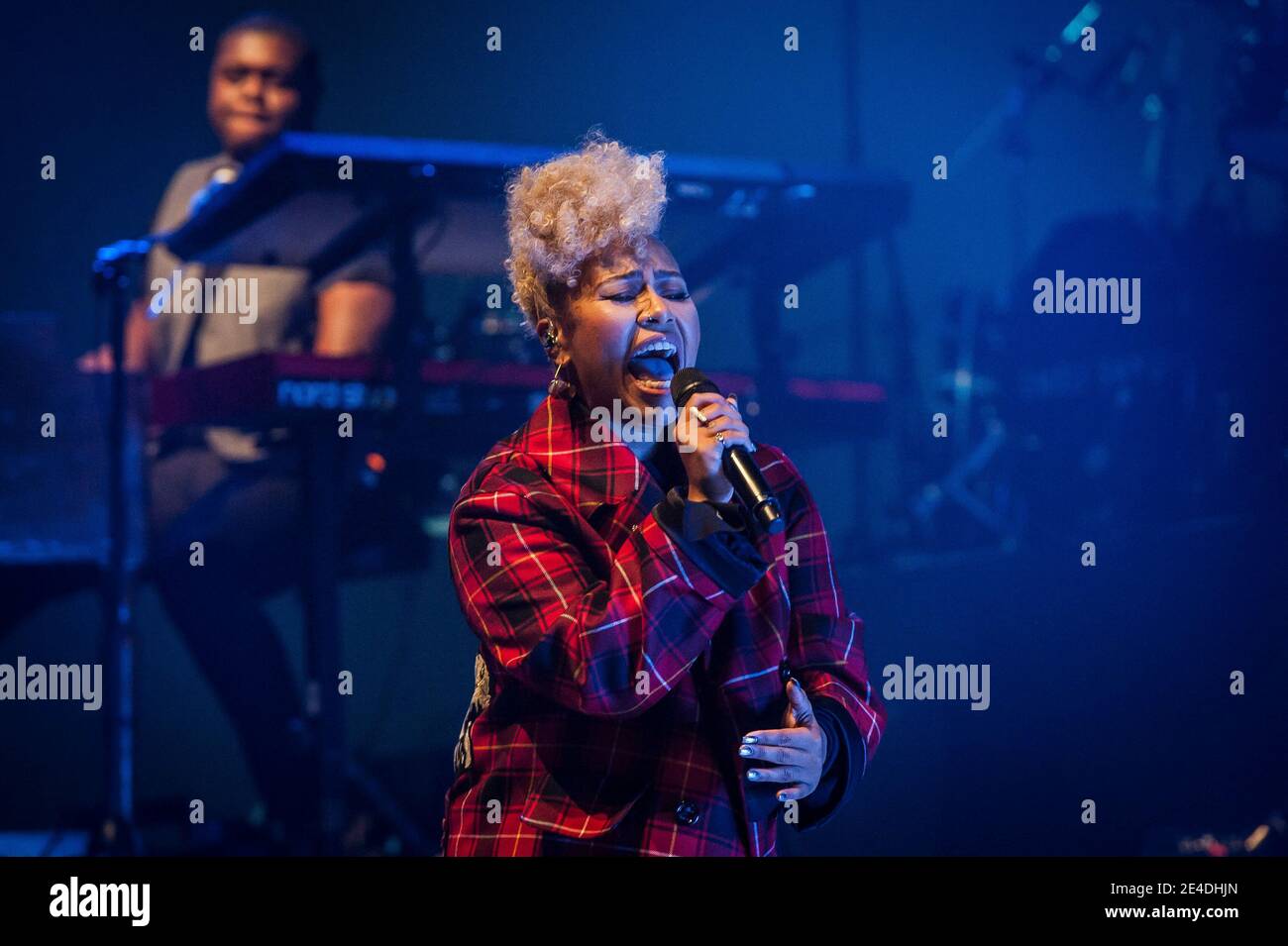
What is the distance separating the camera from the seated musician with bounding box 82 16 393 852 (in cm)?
312

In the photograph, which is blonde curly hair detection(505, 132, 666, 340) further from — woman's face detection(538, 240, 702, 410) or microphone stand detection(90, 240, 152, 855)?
microphone stand detection(90, 240, 152, 855)

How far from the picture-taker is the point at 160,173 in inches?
146

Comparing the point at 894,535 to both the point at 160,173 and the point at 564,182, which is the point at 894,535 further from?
the point at 160,173

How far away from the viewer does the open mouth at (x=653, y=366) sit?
66.4 inches

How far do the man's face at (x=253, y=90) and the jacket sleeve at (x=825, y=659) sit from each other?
2195 mm

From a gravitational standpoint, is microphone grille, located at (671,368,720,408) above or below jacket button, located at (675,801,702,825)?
above

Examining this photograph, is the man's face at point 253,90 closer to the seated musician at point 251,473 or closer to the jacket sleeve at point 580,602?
the seated musician at point 251,473

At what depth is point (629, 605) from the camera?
1.44 metres

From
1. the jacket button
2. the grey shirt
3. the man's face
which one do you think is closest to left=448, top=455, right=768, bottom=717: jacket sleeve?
the jacket button

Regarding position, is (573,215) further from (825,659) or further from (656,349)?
(825,659)

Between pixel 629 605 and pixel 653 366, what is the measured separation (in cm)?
39

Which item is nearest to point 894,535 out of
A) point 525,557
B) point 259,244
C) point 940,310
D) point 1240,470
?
point 940,310

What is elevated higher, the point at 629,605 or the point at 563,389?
the point at 563,389

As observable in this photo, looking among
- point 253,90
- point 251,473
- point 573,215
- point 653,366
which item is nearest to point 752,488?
point 653,366
